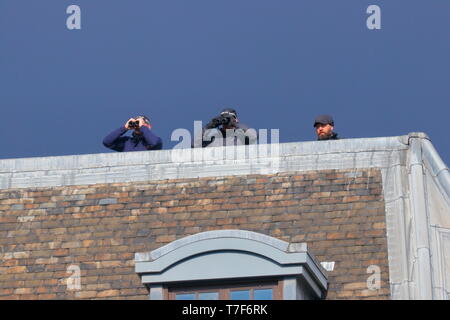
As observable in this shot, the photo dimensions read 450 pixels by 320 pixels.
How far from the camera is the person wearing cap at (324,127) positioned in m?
34.3

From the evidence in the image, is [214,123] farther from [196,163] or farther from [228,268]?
[228,268]

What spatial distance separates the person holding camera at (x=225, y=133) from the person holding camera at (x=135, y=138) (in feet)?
3.50

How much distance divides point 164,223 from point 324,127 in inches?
133

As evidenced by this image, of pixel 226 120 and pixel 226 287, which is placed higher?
pixel 226 120

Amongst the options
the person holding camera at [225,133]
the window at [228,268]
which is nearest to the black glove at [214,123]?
the person holding camera at [225,133]

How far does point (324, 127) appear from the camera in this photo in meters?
34.3

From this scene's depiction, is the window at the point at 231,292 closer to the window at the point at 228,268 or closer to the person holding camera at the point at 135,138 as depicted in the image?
the window at the point at 228,268

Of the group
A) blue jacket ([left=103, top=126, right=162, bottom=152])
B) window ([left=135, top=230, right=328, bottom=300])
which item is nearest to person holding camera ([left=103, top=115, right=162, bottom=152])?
blue jacket ([left=103, top=126, right=162, bottom=152])

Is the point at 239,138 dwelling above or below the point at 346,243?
above

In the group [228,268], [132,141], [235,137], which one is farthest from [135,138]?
[228,268]

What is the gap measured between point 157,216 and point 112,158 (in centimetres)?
164

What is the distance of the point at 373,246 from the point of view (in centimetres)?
3177
